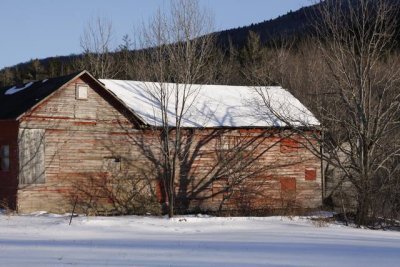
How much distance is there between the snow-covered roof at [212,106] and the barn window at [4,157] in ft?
14.9

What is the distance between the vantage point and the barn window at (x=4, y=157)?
22.3 meters

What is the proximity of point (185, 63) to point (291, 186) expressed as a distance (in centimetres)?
755

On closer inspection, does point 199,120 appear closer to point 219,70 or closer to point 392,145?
point 392,145

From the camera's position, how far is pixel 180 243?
46.7ft

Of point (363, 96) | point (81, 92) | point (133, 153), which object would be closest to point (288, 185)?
point (363, 96)

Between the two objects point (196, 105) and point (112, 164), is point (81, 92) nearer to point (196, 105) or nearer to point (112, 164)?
point (112, 164)

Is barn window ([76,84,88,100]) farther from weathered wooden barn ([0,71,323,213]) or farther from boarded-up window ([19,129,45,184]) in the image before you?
boarded-up window ([19,129,45,184])

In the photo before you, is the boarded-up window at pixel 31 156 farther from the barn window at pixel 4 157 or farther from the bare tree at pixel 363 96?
the bare tree at pixel 363 96

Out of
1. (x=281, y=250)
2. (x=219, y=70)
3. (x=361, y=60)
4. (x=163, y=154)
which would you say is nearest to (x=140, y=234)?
(x=281, y=250)

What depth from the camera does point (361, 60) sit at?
875 inches

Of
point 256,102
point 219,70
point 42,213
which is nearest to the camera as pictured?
point 42,213

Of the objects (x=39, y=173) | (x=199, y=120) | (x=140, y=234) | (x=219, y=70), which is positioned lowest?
(x=140, y=234)

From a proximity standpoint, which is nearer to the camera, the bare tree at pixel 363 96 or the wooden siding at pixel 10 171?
the wooden siding at pixel 10 171

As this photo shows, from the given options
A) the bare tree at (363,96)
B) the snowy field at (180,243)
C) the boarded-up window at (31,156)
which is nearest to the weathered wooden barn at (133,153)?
the boarded-up window at (31,156)
